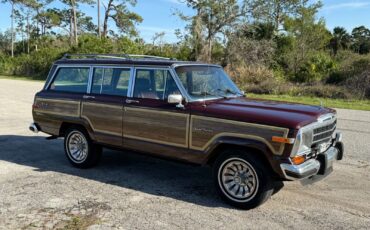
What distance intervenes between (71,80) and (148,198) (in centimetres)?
301

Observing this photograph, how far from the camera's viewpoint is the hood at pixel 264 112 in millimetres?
5086

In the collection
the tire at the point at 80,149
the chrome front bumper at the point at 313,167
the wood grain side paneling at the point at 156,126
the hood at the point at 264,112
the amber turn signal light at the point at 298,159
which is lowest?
the tire at the point at 80,149

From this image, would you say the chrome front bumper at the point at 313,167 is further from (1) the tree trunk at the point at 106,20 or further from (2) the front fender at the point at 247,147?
(1) the tree trunk at the point at 106,20

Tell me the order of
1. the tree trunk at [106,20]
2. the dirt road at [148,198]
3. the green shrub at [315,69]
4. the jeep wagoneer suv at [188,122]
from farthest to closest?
1. the tree trunk at [106,20]
2. the green shrub at [315,69]
3. the jeep wagoneer suv at [188,122]
4. the dirt road at [148,198]

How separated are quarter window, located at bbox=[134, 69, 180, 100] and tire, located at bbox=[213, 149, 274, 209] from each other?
4.20 feet

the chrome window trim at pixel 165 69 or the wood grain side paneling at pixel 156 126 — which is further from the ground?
the chrome window trim at pixel 165 69

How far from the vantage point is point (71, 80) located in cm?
759

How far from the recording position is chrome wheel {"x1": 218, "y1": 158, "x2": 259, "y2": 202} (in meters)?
5.34

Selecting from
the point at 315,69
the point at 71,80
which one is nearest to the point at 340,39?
the point at 315,69

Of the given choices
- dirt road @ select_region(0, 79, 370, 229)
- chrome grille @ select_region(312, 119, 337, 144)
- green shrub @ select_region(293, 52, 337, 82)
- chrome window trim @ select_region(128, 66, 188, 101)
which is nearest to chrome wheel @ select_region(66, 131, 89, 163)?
dirt road @ select_region(0, 79, 370, 229)

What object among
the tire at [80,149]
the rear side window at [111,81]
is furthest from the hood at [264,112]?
the tire at [80,149]

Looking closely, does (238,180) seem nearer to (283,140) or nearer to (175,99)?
(283,140)

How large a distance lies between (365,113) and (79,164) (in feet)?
41.4

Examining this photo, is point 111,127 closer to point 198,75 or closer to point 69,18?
point 198,75
